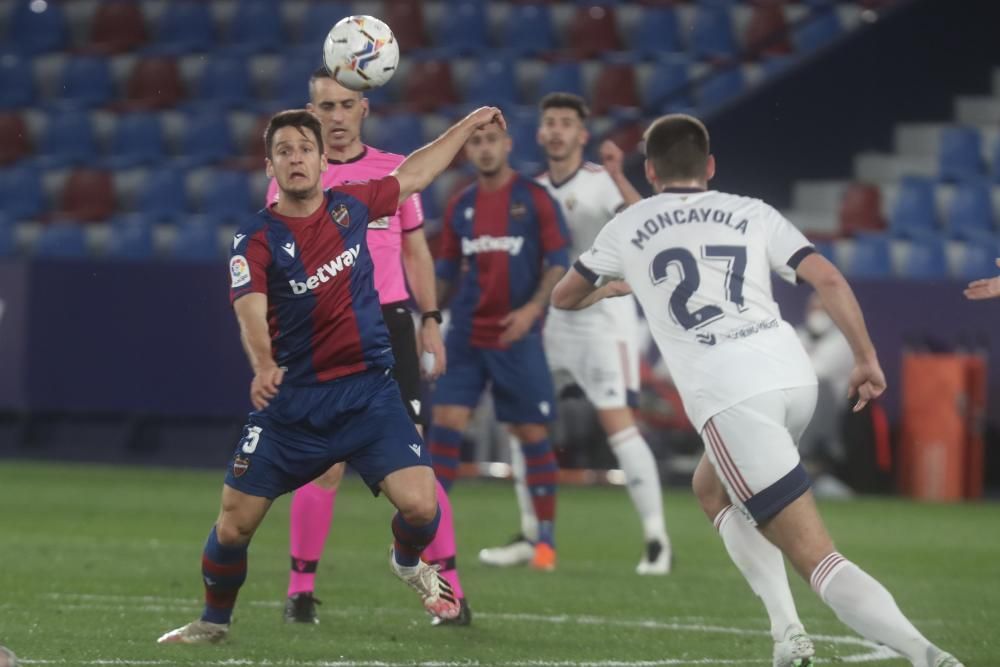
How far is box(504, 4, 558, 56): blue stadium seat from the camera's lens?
19.2m

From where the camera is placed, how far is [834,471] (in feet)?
50.5

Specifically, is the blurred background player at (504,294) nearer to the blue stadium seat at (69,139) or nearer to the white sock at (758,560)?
the white sock at (758,560)

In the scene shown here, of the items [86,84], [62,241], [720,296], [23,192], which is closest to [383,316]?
[720,296]

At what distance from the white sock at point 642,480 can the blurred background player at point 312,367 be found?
354cm

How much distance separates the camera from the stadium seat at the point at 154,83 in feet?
63.7

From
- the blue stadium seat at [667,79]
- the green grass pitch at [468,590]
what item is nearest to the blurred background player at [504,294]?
the green grass pitch at [468,590]

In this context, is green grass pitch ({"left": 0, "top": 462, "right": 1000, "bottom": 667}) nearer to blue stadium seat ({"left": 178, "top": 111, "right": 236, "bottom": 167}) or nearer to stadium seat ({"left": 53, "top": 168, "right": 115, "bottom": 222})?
stadium seat ({"left": 53, "top": 168, "right": 115, "bottom": 222})

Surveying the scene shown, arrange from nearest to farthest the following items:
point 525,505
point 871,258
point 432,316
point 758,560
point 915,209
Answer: point 758,560
point 432,316
point 525,505
point 871,258
point 915,209

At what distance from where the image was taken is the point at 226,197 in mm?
18125

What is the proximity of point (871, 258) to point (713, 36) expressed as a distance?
3.58 metres

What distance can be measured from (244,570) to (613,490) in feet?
29.8

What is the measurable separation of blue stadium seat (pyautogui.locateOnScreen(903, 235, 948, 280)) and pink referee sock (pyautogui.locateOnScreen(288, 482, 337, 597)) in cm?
979

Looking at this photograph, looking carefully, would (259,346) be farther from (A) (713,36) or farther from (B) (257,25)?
(B) (257,25)

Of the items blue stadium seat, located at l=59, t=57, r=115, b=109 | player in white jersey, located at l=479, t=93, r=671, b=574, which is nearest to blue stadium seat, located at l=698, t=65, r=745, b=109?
blue stadium seat, located at l=59, t=57, r=115, b=109
